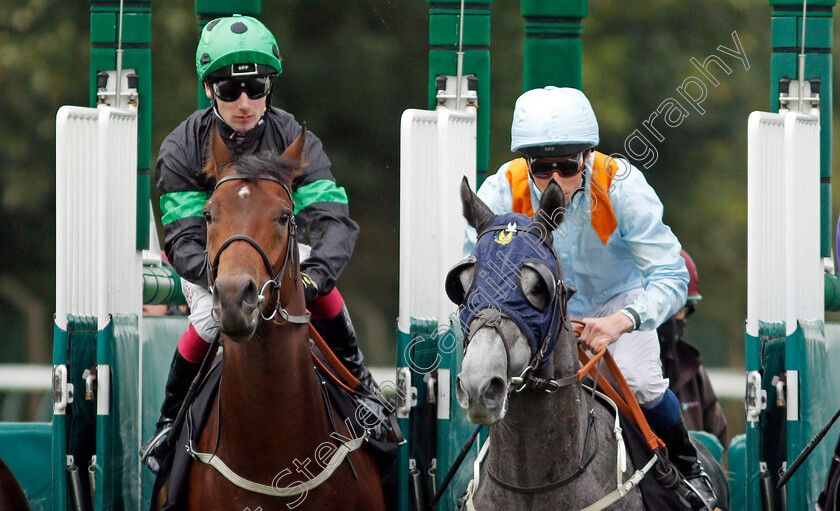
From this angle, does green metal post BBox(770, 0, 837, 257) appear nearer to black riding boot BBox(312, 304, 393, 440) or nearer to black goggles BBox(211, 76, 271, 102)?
black riding boot BBox(312, 304, 393, 440)

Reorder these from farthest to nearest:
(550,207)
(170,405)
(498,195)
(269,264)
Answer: (170,405) → (498,195) → (269,264) → (550,207)

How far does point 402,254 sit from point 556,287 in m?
1.99

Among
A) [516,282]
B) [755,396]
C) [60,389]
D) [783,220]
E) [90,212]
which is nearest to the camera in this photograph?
[516,282]

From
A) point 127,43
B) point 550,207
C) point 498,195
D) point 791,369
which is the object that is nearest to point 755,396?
point 791,369

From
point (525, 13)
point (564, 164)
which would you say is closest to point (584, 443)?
point (564, 164)

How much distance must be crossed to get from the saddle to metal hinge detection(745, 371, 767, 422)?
1803mm

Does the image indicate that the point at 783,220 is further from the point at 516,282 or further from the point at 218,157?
the point at 218,157

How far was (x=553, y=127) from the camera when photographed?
4.94m

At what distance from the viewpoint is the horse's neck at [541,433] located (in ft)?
14.4

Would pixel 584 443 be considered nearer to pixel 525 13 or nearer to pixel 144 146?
pixel 525 13

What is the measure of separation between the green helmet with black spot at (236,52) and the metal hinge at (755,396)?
8.70 ft

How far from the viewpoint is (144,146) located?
22.8 feet

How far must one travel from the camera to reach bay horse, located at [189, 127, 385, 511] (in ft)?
15.3

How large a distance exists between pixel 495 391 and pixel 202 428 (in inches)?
65.2
